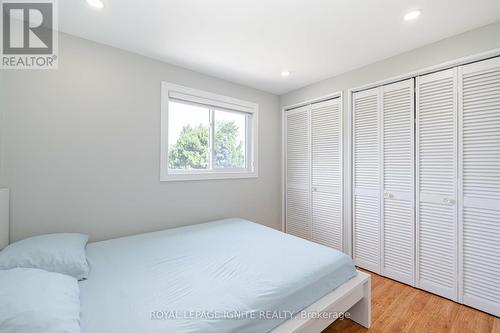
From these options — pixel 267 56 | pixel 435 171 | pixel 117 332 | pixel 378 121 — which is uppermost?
pixel 267 56

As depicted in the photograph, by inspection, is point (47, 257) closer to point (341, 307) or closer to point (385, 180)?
point (341, 307)

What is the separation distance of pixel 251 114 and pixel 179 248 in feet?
7.25

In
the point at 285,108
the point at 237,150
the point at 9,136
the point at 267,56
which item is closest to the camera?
the point at 9,136

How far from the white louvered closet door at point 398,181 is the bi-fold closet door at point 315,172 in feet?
1.71

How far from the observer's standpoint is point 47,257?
1.35m

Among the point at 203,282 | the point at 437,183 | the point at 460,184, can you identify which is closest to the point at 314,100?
the point at 437,183

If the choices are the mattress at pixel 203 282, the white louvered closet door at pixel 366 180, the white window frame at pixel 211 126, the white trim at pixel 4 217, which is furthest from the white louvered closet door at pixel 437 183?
the white trim at pixel 4 217

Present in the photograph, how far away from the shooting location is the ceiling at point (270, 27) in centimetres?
Result: 163

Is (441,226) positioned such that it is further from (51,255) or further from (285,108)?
(51,255)

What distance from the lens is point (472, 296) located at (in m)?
1.88

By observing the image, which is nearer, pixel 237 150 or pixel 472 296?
pixel 472 296

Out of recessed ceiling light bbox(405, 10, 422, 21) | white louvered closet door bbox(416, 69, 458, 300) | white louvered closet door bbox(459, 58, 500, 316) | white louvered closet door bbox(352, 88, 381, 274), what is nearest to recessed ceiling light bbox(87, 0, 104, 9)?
recessed ceiling light bbox(405, 10, 422, 21)

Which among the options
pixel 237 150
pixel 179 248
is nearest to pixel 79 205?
pixel 179 248
